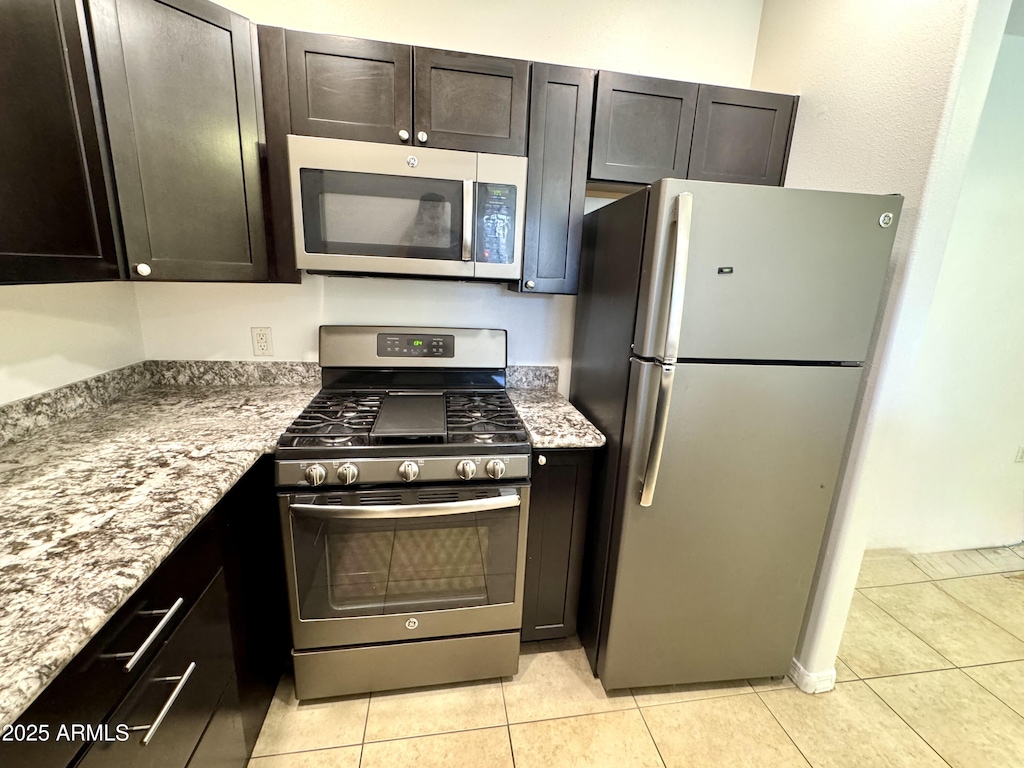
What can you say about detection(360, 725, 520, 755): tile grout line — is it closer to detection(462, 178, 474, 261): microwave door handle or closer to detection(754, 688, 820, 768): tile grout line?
detection(754, 688, 820, 768): tile grout line

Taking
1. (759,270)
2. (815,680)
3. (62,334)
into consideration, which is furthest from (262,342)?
(815,680)

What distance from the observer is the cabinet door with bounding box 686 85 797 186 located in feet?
5.30

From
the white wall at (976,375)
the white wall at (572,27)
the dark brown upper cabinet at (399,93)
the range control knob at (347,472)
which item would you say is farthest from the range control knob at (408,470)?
the white wall at (976,375)

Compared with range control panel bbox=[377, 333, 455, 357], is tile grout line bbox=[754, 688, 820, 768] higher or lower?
lower

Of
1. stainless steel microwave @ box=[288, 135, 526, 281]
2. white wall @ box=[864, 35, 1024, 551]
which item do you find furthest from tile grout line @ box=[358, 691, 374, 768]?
white wall @ box=[864, 35, 1024, 551]

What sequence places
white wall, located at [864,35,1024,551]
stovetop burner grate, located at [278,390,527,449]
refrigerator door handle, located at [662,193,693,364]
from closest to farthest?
refrigerator door handle, located at [662,193,693,364] → stovetop burner grate, located at [278,390,527,449] → white wall, located at [864,35,1024,551]

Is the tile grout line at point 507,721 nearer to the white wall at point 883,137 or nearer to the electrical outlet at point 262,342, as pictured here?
the white wall at point 883,137

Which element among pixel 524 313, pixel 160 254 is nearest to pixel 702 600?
pixel 524 313

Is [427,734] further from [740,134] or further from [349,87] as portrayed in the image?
[740,134]

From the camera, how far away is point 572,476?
1543 millimetres

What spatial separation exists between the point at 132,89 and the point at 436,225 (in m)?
0.87

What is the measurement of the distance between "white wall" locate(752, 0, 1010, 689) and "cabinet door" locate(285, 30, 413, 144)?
142 centimetres

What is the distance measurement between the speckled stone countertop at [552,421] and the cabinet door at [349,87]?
105 cm

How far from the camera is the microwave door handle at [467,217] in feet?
4.79
